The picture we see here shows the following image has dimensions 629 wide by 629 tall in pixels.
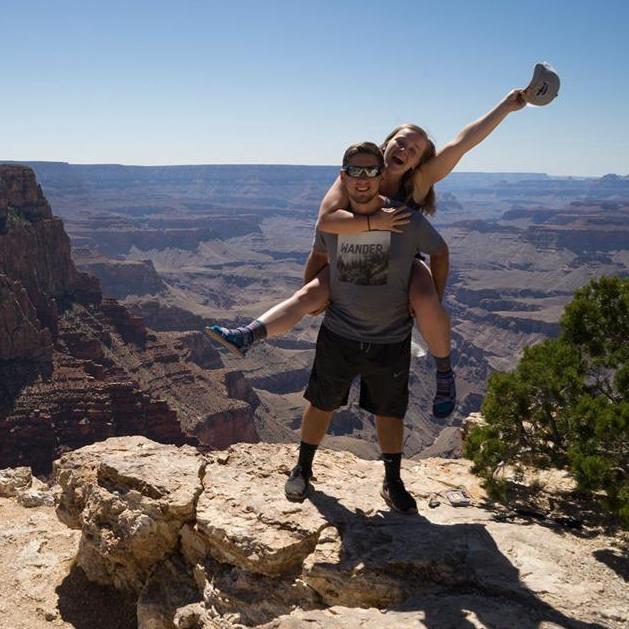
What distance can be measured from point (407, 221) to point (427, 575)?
89.7 inches

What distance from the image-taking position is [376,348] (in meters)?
4.44

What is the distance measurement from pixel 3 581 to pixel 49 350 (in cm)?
3661

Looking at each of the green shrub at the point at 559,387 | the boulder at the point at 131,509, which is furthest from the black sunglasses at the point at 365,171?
the green shrub at the point at 559,387

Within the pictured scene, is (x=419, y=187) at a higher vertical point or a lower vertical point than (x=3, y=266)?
higher

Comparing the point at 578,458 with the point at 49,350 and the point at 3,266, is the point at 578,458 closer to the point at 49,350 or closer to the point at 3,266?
the point at 49,350

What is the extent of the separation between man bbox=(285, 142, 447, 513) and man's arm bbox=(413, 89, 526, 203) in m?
0.37

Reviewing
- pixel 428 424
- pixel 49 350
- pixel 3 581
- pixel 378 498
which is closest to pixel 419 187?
pixel 378 498

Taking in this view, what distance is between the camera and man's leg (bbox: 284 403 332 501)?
190 inches

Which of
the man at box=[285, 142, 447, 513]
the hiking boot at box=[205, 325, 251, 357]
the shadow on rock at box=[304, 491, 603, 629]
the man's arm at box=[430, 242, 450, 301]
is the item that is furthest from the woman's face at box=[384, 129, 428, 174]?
the shadow on rock at box=[304, 491, 603, 629]

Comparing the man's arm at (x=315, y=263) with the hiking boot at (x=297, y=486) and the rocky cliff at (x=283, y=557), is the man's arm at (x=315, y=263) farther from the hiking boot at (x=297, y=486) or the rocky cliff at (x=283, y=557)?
the rocky cliff at (x=283, y=557)

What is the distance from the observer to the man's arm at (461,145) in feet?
14.7

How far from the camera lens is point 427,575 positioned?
13.5 feet

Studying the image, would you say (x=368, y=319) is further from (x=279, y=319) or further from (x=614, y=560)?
(x=614, y=560)

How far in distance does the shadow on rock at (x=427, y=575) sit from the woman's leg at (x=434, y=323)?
90 cm
